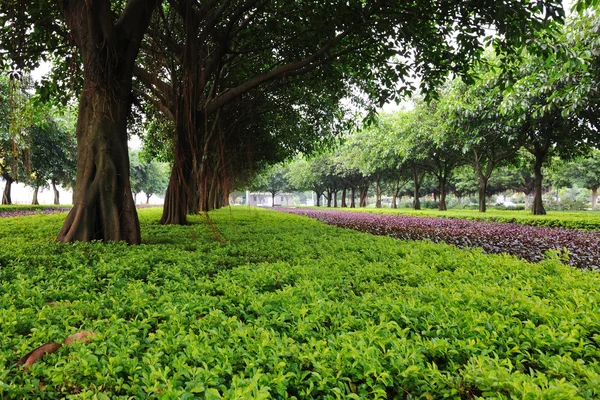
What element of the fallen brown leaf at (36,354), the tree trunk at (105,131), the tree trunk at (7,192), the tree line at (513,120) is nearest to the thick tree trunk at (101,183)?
the tree trunk at (105,131)

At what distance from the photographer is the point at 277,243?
610cm

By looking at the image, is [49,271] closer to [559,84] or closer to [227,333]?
[227,333]

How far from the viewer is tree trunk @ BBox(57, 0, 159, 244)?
5652mm

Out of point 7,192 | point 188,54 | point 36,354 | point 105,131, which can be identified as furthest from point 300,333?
point 7,192

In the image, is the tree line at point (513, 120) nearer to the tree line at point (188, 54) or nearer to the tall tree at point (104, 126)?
the tree line at point (188, 54)

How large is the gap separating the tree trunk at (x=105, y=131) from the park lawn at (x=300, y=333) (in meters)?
1.99

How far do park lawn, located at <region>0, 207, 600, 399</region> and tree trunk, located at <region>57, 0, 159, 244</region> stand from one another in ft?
6.54

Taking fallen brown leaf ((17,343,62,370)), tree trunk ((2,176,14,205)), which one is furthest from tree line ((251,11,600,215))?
tree trunk ((2,176,14,205))

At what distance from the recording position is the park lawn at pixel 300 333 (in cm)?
158

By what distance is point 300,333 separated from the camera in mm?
2084

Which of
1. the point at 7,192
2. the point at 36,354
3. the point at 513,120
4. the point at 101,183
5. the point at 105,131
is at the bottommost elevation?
the point at 36,354

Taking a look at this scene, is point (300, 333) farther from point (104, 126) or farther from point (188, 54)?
point (104, 126)

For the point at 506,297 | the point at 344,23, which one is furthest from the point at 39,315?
the point at 344,23

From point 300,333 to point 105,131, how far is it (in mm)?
5681
